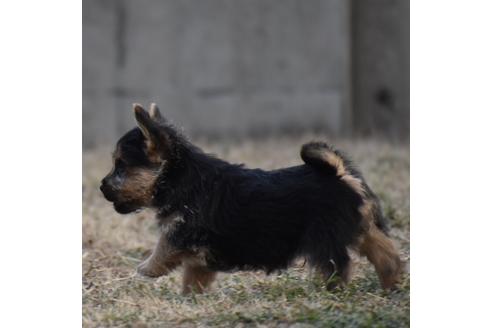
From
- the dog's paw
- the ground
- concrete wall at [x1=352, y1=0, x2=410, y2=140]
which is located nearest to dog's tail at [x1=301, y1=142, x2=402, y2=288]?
the ground

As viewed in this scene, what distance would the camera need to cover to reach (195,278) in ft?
18.0

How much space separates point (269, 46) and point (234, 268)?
6905mm

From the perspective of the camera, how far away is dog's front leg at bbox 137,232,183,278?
531 cm

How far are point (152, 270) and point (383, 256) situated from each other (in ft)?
4.41

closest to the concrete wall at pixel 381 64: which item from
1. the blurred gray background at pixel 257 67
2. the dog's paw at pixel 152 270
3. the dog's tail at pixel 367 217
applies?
the blurred gray background at pixel 257 67

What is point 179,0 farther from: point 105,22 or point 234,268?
point 234,268

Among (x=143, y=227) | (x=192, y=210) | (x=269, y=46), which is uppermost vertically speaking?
(x=269, y=46)

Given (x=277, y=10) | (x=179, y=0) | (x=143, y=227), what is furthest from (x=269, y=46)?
(x=143, y=227)

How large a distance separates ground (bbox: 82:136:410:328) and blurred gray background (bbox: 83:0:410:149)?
3904mm

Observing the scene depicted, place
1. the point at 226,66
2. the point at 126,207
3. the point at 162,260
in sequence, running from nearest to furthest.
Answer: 1. the point at 162,260
2. the point at 126,207
3. the point at 226,66

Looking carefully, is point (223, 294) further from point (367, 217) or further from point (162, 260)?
point (367, 217)

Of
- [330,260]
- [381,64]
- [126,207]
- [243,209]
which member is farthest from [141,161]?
[381,64]

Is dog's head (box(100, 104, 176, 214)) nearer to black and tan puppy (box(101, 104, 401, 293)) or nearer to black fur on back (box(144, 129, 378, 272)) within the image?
black and tan puppy (box(101, 104, 401, 293))

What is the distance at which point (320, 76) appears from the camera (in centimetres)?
1191
